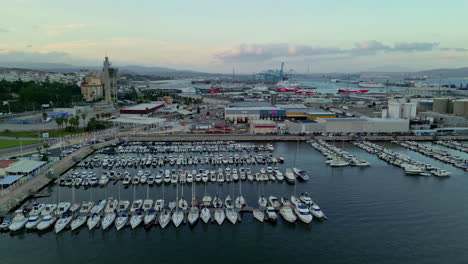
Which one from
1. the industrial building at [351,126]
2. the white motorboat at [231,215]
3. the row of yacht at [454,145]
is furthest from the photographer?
the industrial building at [351,126]

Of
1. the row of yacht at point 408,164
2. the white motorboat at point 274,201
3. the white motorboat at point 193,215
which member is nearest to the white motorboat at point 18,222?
the white motorboat at point 193,215

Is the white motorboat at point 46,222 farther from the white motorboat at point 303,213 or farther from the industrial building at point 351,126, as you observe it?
the industrial building at point 351,126

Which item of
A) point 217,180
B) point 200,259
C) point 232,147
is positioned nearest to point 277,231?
point 200,259

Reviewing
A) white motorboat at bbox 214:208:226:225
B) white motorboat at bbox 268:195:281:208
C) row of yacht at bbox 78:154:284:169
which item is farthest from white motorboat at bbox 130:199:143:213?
row of yacht at bbox 78:154:284:169

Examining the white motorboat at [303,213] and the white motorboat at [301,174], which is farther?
the white motorboat at [301,174]

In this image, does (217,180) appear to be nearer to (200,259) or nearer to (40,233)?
(200,259)

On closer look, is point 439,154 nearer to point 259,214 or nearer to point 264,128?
point 264,128

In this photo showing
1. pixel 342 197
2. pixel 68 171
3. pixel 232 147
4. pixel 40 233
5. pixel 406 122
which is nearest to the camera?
pixel 40 233
